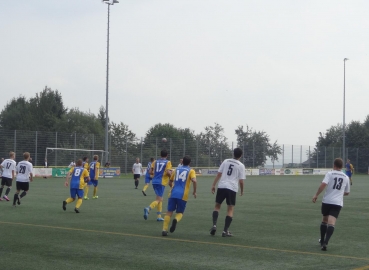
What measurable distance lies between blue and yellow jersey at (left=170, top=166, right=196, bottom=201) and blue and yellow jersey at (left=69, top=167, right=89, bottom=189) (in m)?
5.76

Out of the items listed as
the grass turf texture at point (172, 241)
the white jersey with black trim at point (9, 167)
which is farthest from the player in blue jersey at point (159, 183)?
the white jersey with black trim at point (9, 167)

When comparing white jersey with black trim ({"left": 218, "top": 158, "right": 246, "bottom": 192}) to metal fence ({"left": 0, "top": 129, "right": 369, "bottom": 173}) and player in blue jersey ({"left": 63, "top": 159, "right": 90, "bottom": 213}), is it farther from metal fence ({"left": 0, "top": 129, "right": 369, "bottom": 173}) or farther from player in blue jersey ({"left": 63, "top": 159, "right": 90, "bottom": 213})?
metal fence ({"left": 0, "top": 129, "right": 369, "bottom": 173})

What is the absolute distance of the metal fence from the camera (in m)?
49.5

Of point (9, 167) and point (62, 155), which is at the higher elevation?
point (62, 155)

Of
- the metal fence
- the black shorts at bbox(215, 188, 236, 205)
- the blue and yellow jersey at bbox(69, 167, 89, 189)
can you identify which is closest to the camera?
the black shorts at bbox(215, 188, 236, 205)

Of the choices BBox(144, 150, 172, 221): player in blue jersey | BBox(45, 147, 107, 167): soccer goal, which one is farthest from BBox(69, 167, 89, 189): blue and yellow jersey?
BBox(45, 147, 107, 167): soccer goal

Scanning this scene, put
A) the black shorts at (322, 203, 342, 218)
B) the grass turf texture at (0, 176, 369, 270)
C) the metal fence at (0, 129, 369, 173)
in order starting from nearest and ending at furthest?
the grass turf texture at (0, 176, 369, 270)
the black shorts at (322, 203, 342, 218)
the metal fence at (0, 129, 369, 173)

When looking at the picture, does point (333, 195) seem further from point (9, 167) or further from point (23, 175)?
point (9, 167)

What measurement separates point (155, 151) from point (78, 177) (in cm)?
4082

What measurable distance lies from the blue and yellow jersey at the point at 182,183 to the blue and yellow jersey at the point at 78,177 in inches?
227

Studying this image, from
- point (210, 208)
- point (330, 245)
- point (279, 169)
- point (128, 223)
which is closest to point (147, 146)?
point (279, 169)

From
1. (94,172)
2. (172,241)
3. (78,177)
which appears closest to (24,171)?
(78,177)

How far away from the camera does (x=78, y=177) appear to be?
18.0 metres

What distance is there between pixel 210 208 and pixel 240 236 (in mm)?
7248
